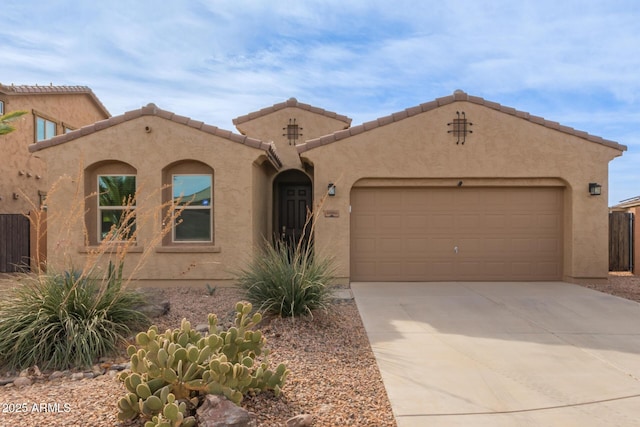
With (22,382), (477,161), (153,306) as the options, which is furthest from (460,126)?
(22,382)

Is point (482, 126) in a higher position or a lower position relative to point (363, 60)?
lower

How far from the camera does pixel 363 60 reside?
38.1ft

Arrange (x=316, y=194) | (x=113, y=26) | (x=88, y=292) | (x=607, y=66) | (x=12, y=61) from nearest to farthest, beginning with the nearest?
(x=88, y=292), (x=113, y=26), (x=316, y=194), (x=607, y=66), (x=12, y=61)

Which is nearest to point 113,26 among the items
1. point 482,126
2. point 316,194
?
point 316,194

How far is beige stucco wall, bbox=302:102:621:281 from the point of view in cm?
1107

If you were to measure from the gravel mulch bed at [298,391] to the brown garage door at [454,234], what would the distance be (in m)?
4.88

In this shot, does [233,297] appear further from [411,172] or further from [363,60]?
[363,60]

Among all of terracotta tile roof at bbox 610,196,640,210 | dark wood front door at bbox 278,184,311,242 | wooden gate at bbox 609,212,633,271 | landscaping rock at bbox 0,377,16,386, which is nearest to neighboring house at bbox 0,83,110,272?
dark wood front door at bbox 278,184,311,242

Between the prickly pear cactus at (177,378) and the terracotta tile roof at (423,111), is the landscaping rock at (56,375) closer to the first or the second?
the prickly pear cactus at (177,378)

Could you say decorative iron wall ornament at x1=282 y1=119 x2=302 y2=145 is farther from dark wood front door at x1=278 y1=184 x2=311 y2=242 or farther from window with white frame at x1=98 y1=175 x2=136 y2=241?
window with white frame at x1=98 y1=175 x2=136 y2=241

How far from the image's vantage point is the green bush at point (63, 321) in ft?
16.9

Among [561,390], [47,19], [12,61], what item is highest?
[12,61]

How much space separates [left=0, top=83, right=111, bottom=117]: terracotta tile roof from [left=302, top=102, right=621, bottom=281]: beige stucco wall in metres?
12.6

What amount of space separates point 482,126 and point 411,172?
202cm
